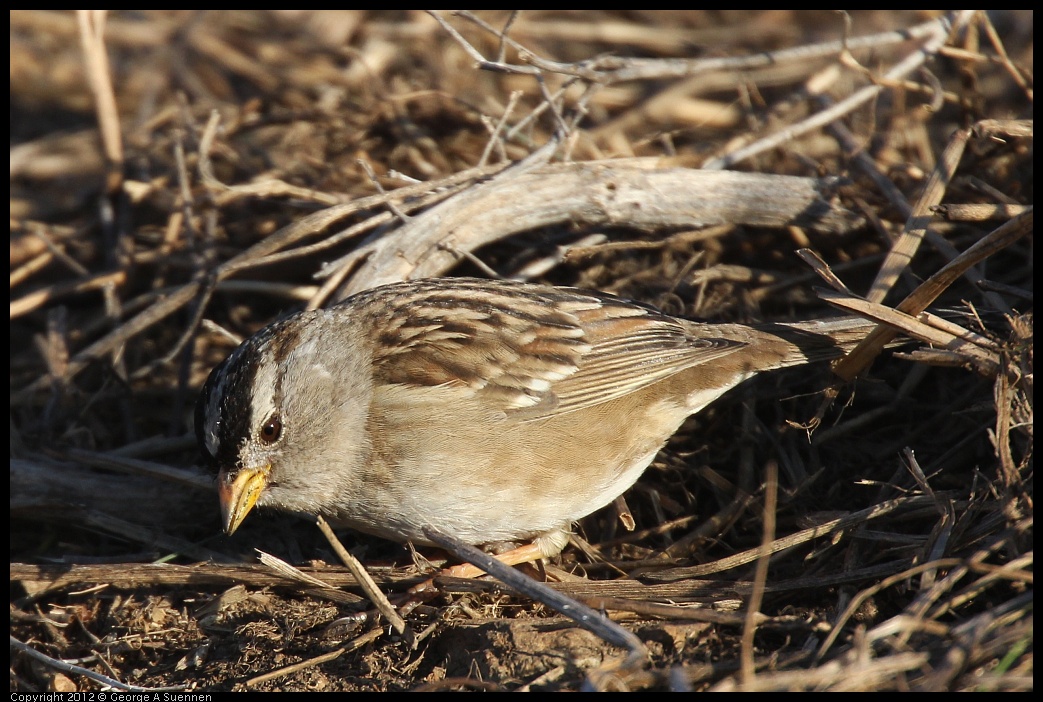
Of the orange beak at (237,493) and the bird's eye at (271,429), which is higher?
the bird's eye at (271,429)

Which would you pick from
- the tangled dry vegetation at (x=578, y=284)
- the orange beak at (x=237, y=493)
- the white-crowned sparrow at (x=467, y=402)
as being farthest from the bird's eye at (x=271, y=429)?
the tangled dry vegetation at (x=578, y=284)

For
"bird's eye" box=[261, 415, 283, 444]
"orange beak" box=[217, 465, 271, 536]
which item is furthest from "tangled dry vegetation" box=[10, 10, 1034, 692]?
"bird's eye" box=[261, 415, 283, 444]

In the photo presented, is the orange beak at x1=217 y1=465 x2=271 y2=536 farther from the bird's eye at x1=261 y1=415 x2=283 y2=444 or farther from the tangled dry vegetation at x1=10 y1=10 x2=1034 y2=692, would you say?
the tangled dry vegetation at x1=10 y1=10 x2=1034 y2=692

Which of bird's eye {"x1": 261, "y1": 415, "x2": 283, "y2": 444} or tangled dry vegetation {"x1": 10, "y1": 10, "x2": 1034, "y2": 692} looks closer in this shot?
tangled dry vegetation {"x1": 10, "y1": 10, "x2": 1034, "y2": 692}

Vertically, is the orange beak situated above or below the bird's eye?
below

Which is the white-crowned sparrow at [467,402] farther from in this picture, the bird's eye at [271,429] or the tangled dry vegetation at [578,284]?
the tangled dry vegetation at [578,284]

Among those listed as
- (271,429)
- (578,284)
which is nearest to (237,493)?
(271,429)

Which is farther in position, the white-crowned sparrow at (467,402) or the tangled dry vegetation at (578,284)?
the white-crowned sparrow at (467,402)
